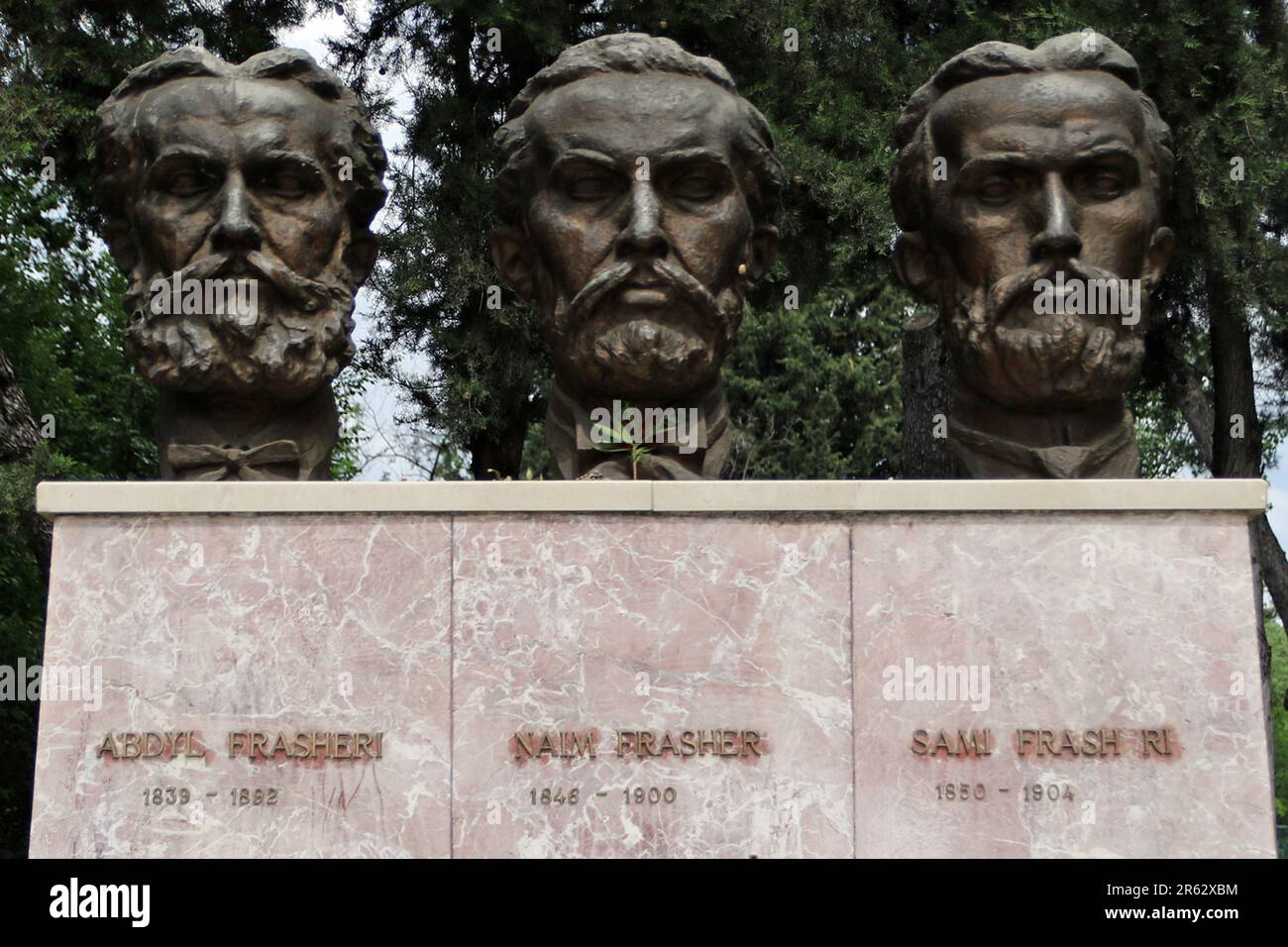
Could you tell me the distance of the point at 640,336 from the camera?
7797 millimetres

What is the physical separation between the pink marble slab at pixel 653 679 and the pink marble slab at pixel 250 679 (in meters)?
0.16

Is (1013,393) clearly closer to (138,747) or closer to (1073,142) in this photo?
(1073,142)

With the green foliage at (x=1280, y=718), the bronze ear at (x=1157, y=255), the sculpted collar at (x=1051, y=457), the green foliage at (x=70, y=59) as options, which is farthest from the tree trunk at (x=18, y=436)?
the green foliage at (x=1280, y=718)

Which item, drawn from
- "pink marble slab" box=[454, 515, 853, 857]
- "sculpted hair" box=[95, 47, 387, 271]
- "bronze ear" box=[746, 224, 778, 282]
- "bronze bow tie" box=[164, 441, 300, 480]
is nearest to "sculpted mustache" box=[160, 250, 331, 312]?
"sculpted hair" box=[95, 47, 387, 271]

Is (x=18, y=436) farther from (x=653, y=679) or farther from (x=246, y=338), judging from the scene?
(x=653, y=679)

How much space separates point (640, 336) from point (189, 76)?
224 cm

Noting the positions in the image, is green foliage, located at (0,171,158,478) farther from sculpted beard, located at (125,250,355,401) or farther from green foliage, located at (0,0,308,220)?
sculpted beard, located at (125,250,355,401)

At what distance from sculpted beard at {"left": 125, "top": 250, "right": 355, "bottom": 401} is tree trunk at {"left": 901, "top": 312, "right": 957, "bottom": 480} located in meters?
4.65

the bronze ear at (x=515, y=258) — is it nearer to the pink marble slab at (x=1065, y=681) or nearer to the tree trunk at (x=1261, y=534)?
the pink marble slab at (x=1065, y=681)

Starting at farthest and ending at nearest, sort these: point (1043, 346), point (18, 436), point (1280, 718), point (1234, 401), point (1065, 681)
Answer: point (1280, 718), point (1234, 401), point (18, 436), point (1043, 346), point (1065, 681)

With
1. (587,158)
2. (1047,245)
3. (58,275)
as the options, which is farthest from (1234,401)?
(58,275)

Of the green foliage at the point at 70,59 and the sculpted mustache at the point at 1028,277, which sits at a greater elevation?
the green foliage at the point at 70,59

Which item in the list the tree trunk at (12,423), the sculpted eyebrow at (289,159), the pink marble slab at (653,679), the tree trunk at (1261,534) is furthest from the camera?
the tree trunk at (1261,534)

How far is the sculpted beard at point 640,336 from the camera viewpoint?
7801 mm
